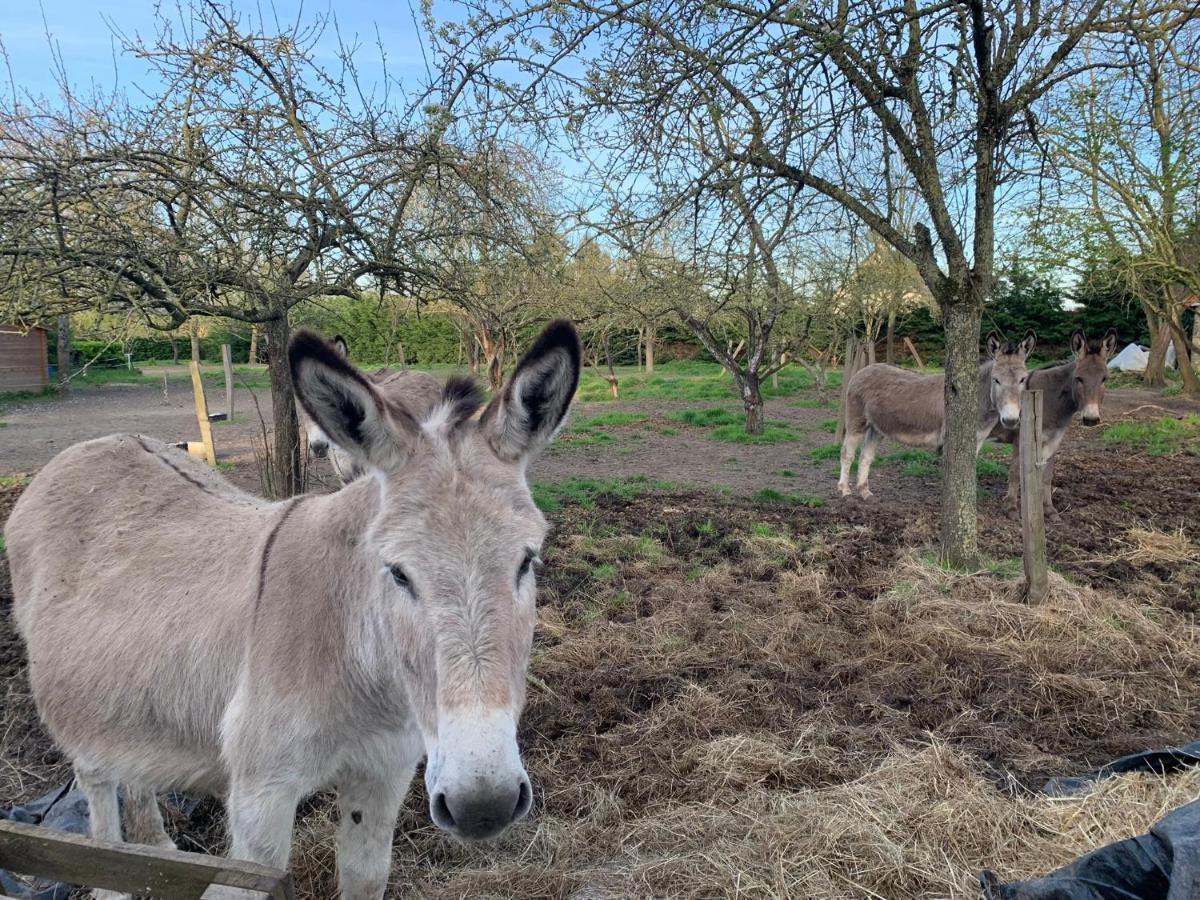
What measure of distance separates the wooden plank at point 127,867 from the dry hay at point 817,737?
59.0 inches

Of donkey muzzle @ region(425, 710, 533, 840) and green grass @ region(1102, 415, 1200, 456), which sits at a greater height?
donkey muzzle @ region(425, 710, 533, 840)

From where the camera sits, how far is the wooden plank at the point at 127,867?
1447mm

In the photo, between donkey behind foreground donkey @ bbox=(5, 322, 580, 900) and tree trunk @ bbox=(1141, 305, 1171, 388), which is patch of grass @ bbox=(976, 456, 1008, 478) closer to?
donkey behind foreground donkey @ bbox=(5, 322, 580, 900)

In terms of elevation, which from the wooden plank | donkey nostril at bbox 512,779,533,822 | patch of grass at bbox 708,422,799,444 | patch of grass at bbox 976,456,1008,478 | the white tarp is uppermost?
the white tarp

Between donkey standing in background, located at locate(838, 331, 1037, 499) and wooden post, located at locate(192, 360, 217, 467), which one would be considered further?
wooden post, located at locate(192, 360, 217, 467)

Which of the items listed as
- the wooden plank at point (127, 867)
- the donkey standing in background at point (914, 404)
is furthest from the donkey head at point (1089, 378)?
the wooden plank at point (127, 867)

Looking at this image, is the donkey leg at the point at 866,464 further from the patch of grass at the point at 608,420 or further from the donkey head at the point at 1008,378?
the patch of grass at the point at 608,420

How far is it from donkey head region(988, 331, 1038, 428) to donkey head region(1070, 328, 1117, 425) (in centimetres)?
73

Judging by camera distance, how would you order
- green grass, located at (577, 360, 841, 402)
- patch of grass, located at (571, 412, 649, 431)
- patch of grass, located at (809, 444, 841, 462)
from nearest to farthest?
patch of grass, located at (809, 444, 841, 462)
patch of grass, located at (571, 412, 649, 431)
green grass, located at (577, 360, 841, 402)

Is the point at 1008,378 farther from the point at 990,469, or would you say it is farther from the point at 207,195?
the point at 207,195

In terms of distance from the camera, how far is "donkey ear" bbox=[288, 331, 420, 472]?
173 centimetres

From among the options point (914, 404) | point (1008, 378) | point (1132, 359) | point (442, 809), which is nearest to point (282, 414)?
point (442, 809)

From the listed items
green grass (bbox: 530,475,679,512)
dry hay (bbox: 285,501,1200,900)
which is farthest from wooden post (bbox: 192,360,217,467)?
dry hay (bbox: 285,501,1200,900)

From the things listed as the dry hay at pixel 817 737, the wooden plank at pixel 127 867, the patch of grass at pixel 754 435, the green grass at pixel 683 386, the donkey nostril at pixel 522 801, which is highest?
the green grass at pixel 683 386
